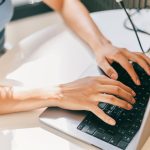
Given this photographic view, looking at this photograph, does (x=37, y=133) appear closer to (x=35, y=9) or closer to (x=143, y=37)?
(x=143, y=37)

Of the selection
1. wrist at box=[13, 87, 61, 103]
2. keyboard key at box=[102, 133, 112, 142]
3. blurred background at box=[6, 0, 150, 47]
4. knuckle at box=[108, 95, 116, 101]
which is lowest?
blurred background at box=[6, 0, 150, 47]

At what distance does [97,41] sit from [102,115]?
13.9 inches

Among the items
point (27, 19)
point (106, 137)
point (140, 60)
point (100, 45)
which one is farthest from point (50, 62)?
point (27, 19)

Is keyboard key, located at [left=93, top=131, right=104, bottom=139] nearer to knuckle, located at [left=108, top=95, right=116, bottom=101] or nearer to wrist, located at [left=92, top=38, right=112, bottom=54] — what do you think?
knuckle, located at [left=108, top=95, right=116, bottom=101]

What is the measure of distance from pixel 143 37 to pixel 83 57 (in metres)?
0.21

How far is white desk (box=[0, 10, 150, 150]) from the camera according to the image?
0.87 meters

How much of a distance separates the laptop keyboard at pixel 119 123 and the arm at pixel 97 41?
82mm

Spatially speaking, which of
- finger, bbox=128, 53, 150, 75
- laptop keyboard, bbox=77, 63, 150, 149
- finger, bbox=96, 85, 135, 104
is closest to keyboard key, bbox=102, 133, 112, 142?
laptop keyboard, bbox=77, 63, 150, 149

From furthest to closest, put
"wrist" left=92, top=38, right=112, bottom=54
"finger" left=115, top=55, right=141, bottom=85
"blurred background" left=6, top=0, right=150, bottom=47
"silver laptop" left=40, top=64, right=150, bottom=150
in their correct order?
"blurred background" left=6, top=0, right=150, bottom=47 < "wrist" left=92, top=38, right=112, bottom=54 < "finger" left=115, top=55, right=141, bottom=85 < "silver laptop" left=40, top=64, right=150, bottom=150

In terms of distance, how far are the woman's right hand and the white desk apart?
0.23 ft

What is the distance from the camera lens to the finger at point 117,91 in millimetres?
915

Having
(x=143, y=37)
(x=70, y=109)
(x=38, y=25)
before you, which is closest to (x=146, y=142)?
(x=70, y=109)

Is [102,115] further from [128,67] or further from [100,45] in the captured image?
[100,45]

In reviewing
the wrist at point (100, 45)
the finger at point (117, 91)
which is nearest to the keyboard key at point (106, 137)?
the finger at point (117, 91)
